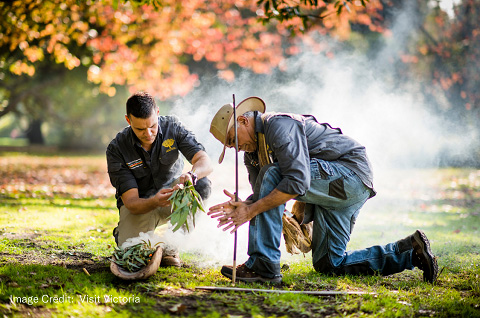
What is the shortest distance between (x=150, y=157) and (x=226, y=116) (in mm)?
970

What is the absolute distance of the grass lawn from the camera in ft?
9.89

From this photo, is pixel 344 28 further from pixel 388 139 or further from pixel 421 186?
Result: pixel 421 186

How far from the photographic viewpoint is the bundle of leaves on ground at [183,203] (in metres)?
3.80

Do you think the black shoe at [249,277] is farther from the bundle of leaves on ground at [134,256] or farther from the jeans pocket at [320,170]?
the jeans pocket at [320,170]

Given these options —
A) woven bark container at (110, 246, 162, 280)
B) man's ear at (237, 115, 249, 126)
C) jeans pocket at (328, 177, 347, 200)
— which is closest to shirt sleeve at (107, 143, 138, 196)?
woven bark container at (110, 246, 162, 280)

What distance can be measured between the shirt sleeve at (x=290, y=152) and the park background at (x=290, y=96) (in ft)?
2.62

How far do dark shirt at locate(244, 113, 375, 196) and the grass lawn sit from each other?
82 cm

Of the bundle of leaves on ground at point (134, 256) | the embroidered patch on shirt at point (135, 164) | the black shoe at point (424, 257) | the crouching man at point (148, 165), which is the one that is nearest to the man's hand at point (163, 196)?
the crouching man at point (148, 165)

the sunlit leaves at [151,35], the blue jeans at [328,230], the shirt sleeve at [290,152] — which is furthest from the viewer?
the sunlit leaves at [151,35]

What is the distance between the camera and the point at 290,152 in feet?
11.4

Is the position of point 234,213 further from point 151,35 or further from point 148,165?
point 151,35

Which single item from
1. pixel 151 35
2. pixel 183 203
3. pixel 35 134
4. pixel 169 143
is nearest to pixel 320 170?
pixel 183 203

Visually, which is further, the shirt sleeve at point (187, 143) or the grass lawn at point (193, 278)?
the shirt sleeve at point (187, 143)

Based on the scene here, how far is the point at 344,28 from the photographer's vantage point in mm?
13898
